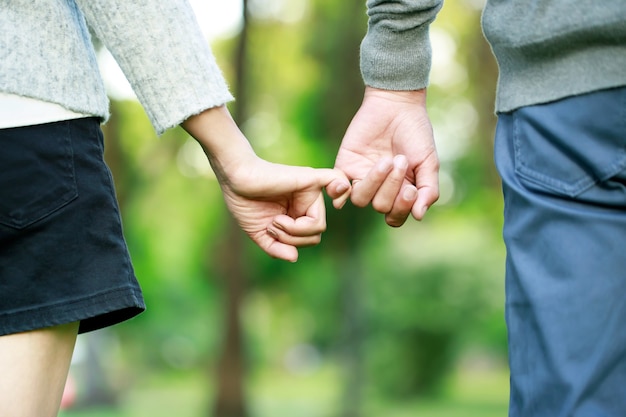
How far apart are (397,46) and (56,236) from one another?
1125 millimetres

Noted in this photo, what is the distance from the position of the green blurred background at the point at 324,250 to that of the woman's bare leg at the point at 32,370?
8288mm

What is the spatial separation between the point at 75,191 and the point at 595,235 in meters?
0.95

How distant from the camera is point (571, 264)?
1.64 metres

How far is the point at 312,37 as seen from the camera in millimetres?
14734

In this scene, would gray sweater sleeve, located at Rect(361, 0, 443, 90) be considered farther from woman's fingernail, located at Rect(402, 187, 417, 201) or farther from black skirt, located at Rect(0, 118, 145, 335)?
black skirt, located at Rect(0, 118, 145, 335)

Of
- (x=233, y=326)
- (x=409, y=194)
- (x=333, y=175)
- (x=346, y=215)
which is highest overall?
(x=333, y=175)

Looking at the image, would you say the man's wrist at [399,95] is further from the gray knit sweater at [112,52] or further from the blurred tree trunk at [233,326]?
the blurred tree trunk at [233,326]

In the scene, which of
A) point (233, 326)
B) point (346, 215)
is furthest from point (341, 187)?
point (233, 326)

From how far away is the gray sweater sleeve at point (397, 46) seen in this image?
2.39m

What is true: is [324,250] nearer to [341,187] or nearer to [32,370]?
[341,187]

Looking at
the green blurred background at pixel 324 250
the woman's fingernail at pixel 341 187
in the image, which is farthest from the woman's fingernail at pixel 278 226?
the green blurred background at pixel 324 250

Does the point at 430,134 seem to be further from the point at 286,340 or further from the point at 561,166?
the point at 286,340

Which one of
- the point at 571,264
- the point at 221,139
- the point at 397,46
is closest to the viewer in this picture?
the point at 571,264

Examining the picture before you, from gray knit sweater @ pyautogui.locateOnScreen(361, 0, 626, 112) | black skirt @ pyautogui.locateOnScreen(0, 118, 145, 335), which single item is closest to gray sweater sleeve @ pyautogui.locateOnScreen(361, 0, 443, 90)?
gray knit sweater @ pyautogui.locateOnScreen(361, 0, 626, 112)
